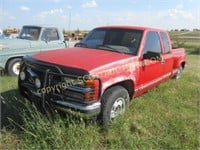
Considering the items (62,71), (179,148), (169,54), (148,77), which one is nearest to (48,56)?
(62,71)

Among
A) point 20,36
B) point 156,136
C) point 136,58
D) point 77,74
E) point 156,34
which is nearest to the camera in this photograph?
point 77,74

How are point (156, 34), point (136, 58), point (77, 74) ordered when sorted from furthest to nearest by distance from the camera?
point (156, 34) → point (136, 58) → point (77, 74)

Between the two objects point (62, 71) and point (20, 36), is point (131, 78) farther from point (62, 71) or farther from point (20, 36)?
point (20, 36)

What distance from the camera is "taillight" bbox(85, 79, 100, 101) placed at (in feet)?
12.6

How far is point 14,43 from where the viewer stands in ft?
27.7

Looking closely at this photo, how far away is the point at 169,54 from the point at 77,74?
3560mm

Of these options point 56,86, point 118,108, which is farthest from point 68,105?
point 118,108

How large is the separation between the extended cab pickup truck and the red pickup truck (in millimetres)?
3269

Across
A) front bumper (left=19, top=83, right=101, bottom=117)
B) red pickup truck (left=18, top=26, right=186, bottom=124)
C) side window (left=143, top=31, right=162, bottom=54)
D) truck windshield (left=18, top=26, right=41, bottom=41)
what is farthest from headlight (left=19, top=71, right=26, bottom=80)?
truck windshield (left=18, top=26, right=41, bottom=41)

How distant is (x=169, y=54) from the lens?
668 centimetres

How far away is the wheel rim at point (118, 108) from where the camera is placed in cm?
446

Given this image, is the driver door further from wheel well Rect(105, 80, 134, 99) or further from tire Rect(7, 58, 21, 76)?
tire Rect(7, 58, 21, 76)

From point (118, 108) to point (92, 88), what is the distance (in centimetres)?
95

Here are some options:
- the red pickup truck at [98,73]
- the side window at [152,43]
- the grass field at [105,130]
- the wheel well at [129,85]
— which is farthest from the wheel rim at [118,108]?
the side window at [152,43]
